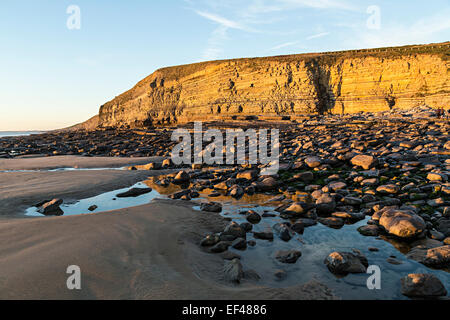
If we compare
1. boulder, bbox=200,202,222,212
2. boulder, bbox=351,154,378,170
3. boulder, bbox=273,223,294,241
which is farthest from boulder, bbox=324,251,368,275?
boulder, bbox=351,154,378,170

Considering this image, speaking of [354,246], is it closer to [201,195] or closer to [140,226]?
[140,226]

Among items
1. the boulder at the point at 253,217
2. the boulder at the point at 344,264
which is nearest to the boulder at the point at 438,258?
the boulder at the point at 344,264

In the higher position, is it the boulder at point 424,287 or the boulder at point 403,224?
the boulder at point 403,224

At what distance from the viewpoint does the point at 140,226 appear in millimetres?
3432

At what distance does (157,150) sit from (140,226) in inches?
423

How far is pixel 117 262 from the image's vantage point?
245 centimetres

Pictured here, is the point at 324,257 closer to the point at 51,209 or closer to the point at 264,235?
the point at 264,235

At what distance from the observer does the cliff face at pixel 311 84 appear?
29219 mm

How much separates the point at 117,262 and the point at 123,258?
0.33 feet

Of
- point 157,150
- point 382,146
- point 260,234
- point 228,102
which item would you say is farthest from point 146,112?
point 260,234

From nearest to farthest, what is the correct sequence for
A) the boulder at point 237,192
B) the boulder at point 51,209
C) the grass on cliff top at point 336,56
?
the boulder at point 51,209
the boulder at point 237,192
the grass on cliff top at point 336,56

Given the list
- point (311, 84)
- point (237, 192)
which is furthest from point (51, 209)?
point (311, 84)

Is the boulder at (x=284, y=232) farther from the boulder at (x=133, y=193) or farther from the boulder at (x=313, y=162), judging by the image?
the boulder at (x=313, y=162)

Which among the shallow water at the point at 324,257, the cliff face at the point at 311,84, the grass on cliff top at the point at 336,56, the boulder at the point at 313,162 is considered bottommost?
the shallow water at the point at 324,257
